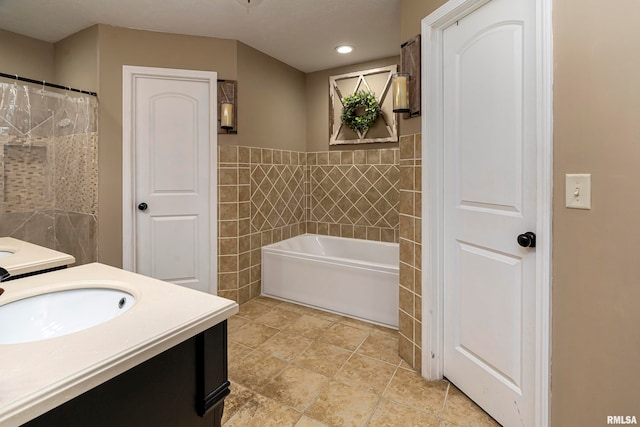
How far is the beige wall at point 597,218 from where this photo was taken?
1009 millimetres

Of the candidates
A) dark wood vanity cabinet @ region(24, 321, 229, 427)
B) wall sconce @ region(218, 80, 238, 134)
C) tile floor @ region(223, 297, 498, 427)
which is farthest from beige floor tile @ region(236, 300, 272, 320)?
dark wood vanity cabinet @ region(24, 321, 229, 427)

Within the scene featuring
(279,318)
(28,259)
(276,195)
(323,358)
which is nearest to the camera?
(28,259)

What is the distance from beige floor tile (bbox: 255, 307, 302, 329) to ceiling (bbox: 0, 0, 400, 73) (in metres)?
2.44

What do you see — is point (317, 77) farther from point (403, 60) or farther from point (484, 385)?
point (484, 385)

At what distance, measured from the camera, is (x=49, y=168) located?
238cm

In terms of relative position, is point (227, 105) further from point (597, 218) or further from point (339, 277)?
point (597, 218)

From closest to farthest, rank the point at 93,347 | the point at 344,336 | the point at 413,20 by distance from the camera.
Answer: the point at 93,347 → the point at 413,20 → the point at 344,336

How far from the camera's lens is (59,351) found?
0.65m

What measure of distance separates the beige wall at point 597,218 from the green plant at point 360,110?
224 centimetres

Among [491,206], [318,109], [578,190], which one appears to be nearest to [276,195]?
[318,109]

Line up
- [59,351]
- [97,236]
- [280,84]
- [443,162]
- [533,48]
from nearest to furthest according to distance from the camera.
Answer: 1. [59,351]
2. [533,48]
3. [443,162]
4. [97,236]
5. [280,84]

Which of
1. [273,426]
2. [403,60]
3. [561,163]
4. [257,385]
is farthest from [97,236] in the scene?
[561,163]

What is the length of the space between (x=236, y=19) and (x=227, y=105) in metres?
0.66

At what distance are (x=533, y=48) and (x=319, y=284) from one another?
7.51ft
